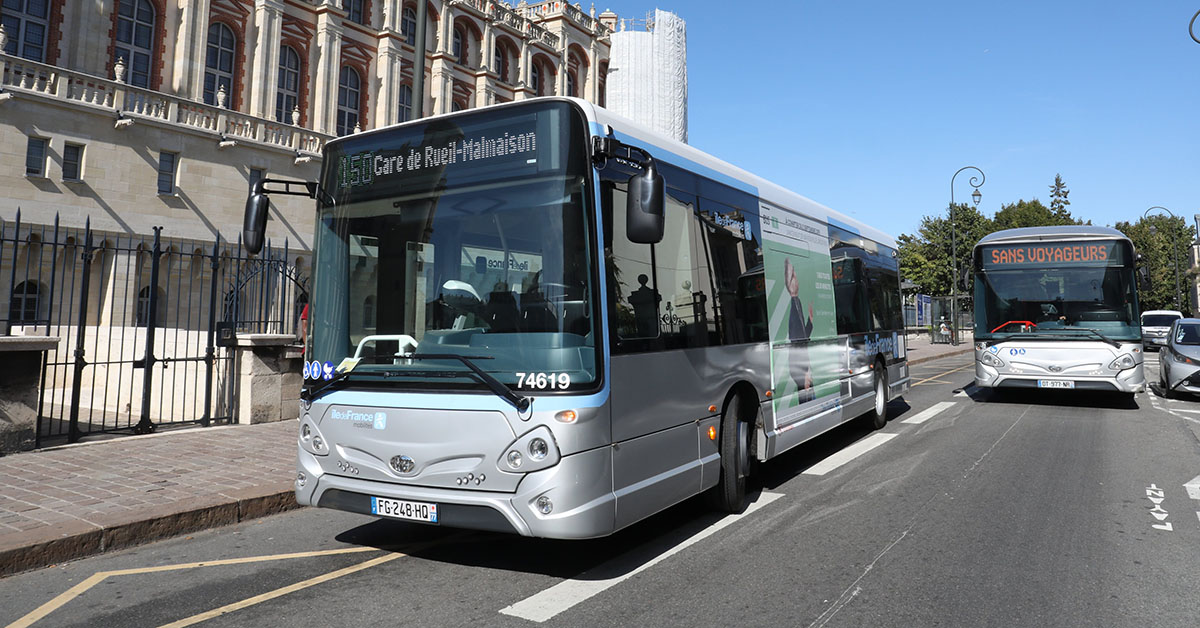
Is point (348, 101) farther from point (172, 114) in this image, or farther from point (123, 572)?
point (123, 572)

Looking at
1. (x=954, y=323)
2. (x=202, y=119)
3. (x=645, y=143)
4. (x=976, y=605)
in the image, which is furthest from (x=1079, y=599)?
(x=954, y=323)

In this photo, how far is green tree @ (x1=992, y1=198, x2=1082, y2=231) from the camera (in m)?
65.6

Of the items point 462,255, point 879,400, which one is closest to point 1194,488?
point 879,400

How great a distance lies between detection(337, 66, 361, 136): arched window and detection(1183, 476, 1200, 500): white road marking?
107 ft

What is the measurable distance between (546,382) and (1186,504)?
571cm

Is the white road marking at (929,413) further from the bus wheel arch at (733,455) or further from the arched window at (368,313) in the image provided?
the arched window at (368,313)

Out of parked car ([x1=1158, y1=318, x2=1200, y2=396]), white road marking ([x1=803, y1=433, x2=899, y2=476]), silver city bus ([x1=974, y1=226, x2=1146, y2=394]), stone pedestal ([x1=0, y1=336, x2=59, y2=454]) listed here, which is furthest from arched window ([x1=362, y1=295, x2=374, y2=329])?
parked car ([x1=1158, y1=318, x2=1200, y2=396])

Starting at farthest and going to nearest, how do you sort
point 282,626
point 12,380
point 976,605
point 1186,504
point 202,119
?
point 202,119 < point 12,380 < point 1186,504 < point 976,605 < point 282,626

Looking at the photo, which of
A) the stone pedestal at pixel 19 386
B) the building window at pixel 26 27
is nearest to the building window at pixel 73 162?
the building window at pixel 26 27

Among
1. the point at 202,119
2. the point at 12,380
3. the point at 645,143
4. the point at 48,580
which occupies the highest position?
the point at 202,119

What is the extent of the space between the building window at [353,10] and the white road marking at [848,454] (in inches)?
1223

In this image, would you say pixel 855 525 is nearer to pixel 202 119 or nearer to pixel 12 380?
pixel 12 380

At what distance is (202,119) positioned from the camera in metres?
26.2

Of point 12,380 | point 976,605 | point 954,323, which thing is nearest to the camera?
point 976,605
